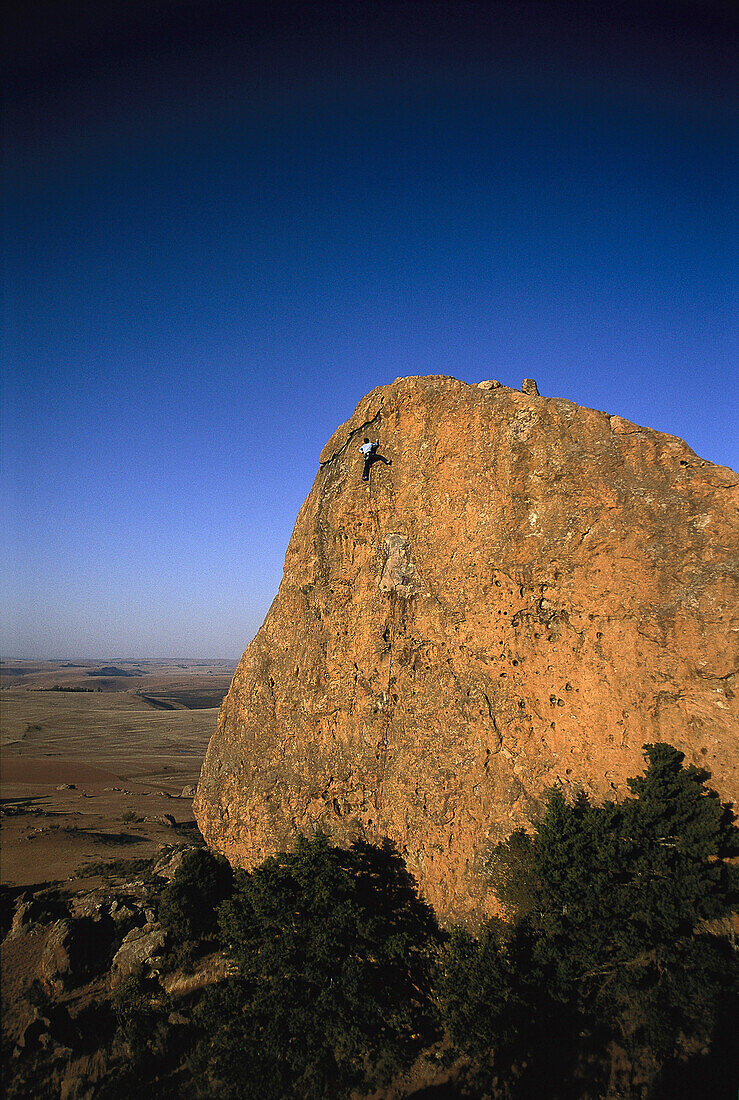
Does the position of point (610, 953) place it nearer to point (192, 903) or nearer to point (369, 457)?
point (192, 903)

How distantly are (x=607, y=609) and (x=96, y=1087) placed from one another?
26932 mm

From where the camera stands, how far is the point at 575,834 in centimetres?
1741

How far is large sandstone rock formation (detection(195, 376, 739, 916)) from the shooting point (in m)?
19.3

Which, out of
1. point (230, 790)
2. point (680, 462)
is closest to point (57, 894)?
point (230, 790)

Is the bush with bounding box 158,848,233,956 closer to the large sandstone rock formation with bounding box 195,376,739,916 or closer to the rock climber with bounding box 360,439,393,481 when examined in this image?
the large sandstone rock formation with bounding box 195,376,739,916

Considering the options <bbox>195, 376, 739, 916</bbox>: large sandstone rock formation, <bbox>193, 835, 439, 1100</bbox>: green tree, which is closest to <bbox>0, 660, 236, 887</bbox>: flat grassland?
<bbox>195, 376, 739, 916</bbox>: large sandstone rock formation

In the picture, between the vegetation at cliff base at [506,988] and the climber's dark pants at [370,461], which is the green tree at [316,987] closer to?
the vegetation at cliff base at [506,988]

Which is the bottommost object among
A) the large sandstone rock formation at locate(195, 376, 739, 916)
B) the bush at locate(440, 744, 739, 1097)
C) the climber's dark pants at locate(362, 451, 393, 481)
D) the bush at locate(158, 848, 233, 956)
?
the bush at locate(158, 848, 233, 956)

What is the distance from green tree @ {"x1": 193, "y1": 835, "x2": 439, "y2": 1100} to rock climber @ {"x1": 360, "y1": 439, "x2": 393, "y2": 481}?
59.8ft

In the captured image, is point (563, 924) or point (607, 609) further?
point (607, 609)

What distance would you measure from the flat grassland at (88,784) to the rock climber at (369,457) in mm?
37733

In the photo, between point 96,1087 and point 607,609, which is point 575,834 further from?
point 96,1087

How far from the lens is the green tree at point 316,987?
15906 millimetres

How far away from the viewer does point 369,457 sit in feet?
86.7
